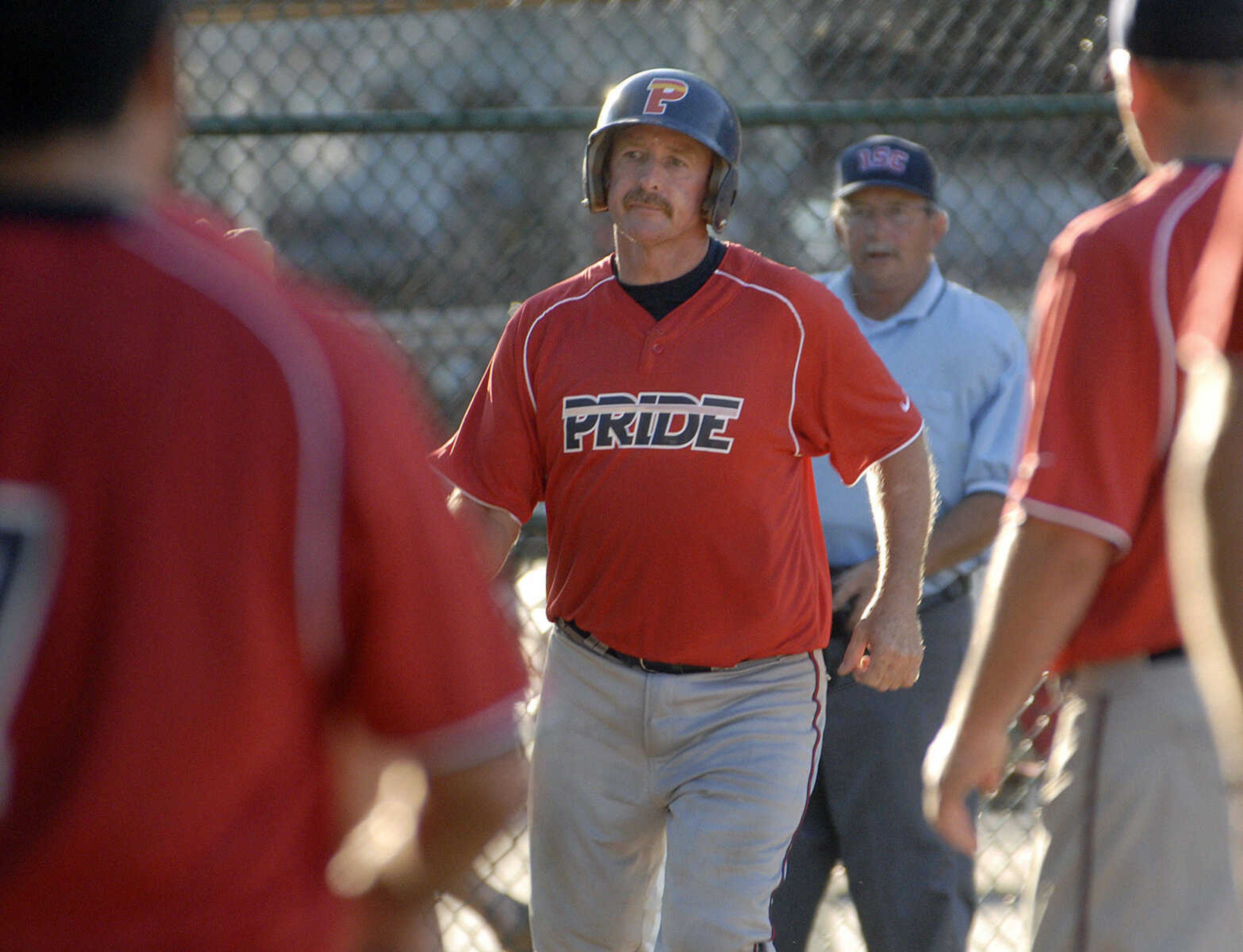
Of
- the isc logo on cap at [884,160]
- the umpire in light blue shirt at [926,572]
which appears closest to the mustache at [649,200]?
the umpire in light blue shirt at [926,572]

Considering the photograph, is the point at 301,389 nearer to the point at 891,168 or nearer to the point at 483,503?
the point at 483,503

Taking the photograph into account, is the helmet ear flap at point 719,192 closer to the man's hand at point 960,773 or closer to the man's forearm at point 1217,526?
the man's hand at point 960,773

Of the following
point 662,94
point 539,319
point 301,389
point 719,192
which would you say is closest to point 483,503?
point 539,319

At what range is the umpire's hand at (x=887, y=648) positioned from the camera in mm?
3410

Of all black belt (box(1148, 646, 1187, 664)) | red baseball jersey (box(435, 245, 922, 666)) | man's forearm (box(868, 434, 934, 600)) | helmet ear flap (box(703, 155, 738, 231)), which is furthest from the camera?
helmet ear flap (box(703, 155, 738, 231))

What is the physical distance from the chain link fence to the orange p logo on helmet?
1.04 meters

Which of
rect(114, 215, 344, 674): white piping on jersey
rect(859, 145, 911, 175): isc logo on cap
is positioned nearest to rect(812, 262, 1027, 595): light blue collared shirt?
rect(859, 145, 911, 175): isc logo on cap

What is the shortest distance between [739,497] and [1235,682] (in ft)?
Result: 5.82

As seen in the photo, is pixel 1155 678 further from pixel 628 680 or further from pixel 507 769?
pixel 628 680

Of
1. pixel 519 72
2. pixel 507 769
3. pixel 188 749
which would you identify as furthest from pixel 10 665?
pixel 519 72

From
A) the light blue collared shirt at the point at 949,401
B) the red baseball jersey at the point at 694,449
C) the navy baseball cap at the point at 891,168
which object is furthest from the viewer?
the navy baseball cap at the point at 891,168

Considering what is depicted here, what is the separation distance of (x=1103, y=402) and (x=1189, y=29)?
0.53 metres

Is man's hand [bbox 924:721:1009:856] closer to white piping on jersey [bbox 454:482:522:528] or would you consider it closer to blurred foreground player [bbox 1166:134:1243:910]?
blurred foreground player [bbox 1166:134:1243:910]

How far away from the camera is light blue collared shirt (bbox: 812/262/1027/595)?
4094 millimetres
